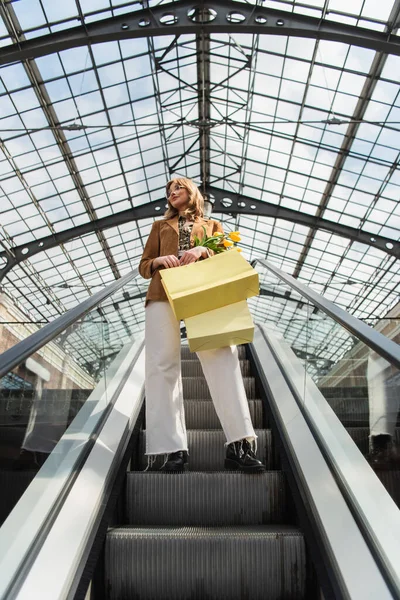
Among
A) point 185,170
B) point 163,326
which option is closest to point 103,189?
point 185,170

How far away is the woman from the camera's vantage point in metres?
3.22

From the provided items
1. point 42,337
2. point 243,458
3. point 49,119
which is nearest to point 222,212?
point 49,119

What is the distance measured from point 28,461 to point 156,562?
0.79 metres

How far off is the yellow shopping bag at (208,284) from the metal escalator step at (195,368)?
236cm

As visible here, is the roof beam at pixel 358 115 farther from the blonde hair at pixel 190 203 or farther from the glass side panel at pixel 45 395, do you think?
the glass side panel at pixel 45 395

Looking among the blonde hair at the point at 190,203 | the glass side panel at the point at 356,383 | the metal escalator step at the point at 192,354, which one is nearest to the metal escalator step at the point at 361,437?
the glass side panel at the point at 356,383

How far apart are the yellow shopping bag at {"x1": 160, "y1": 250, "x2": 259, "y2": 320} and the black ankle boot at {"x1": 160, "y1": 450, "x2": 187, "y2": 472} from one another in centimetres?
77

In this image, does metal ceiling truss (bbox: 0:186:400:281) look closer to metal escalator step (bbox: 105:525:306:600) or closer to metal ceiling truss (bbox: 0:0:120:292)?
metal ceiling truss (bbox: 0:0:120:292)

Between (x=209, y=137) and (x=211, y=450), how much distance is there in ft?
68.6

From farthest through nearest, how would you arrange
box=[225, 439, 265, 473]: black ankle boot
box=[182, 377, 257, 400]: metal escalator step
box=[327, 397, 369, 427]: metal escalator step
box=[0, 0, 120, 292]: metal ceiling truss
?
box=[0, 0, 120, 292]: metal ceiling truss < box=[182, 377, 257, 400]: metal escalator step < box=[225, 439, 265, 473]: black ankle boot < box=[327, 397, 369, 427]: metal escalator step

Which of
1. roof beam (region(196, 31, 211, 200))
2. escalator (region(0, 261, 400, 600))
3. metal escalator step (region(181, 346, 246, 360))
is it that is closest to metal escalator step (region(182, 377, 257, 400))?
metal escalator step (region(181, 346, 246, 360))

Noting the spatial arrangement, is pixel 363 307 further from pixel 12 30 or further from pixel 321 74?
pixel 12 30

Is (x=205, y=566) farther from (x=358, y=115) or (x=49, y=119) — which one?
(x=49, y=119)

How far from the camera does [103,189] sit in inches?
922
